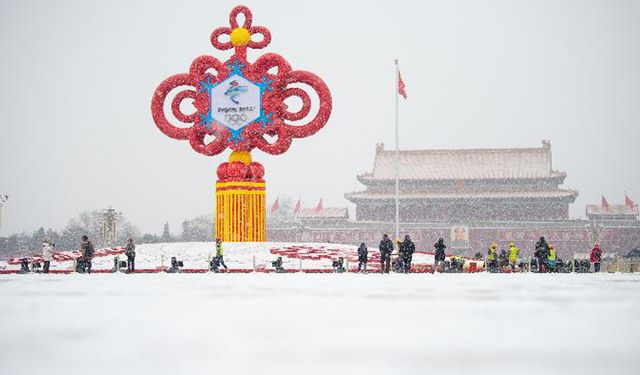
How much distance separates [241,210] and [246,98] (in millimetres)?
3688

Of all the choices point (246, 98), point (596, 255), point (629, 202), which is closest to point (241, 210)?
point (246, 98)

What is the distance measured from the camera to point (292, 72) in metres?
30.9

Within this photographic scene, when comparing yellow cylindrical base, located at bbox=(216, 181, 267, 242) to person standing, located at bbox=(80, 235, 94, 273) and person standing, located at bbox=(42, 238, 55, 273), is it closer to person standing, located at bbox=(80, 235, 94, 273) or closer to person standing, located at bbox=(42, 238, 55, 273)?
person standing, located at bbox=(80, 235, 94, 273)

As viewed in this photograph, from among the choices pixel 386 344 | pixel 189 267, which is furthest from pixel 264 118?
pixel 386 344

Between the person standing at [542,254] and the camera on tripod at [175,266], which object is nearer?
the person standing at [542,254]

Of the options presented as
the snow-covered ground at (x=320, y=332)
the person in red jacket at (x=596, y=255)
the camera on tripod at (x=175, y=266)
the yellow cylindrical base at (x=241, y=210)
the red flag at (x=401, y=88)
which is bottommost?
the snow-covered ground at (x=320, y=332)

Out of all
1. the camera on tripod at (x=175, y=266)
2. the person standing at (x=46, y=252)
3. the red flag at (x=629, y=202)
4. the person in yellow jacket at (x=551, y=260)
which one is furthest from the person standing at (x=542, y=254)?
the red flag at (x=629, y=202)

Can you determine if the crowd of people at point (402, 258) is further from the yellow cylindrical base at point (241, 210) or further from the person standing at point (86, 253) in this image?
the yellow cylindrical base at point (241, 210)

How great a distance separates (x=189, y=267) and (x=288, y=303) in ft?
51.7

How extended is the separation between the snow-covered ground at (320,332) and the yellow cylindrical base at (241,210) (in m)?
16.1

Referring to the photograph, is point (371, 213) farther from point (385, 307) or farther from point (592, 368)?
point (592, 368)

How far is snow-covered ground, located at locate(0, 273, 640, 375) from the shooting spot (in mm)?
6688

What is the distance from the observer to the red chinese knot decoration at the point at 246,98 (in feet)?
102

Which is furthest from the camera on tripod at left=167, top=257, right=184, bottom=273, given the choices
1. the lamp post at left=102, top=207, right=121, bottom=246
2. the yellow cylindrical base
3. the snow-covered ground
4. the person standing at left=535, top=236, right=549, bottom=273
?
the lamp post at left=102, top=207, right=121, bottom=246
